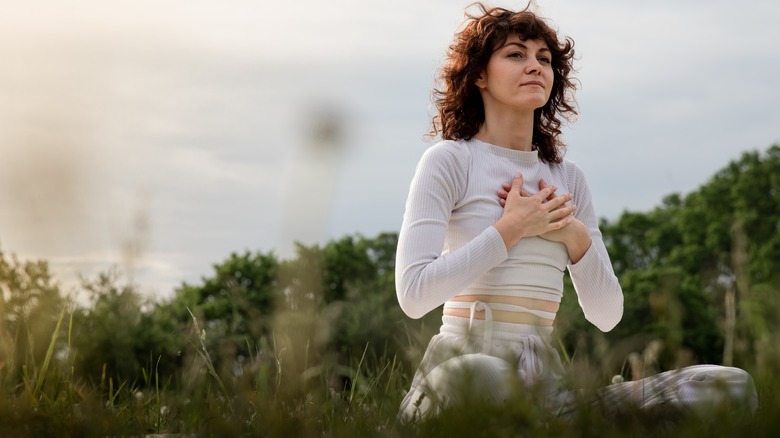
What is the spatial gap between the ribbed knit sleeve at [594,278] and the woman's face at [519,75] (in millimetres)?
554

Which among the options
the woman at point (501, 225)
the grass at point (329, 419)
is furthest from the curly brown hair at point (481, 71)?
the grass at point (329, 419)

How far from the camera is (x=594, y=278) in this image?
3.71 m

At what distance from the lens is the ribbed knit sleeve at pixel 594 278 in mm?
3682

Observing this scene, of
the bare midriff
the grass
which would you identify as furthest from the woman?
the grass

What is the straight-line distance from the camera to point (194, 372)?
9.71 ft

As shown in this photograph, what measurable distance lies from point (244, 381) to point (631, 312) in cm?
1364

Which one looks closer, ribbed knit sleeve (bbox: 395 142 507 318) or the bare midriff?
ribbed knit sleeve (bbox: 395 142 507 318)

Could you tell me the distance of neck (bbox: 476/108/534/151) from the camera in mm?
3740

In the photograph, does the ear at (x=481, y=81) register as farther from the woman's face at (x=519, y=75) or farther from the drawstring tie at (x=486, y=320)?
the drawstring tie at (x=486, y=320)

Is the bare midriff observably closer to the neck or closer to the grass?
the grass

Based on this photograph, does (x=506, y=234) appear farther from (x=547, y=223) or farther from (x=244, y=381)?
(x=244, y=381)

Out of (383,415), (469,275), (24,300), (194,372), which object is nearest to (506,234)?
(469,275)

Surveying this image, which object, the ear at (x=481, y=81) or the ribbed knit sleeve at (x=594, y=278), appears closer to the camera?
the ribbed knit sleeve at (x=594, y=278)

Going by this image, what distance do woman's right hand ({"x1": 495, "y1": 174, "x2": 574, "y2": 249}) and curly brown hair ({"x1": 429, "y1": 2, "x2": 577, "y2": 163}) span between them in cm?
47
